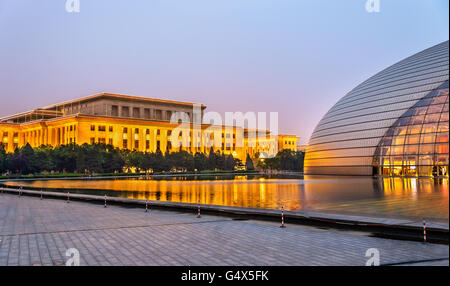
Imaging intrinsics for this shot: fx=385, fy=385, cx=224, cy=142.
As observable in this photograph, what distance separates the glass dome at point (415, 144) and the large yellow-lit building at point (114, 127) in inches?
2947

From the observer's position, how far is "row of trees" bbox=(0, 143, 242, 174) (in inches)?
2980

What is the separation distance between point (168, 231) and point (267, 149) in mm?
159516

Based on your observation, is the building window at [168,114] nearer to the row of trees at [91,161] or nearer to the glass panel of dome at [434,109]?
→ the row of trees at [91,161]

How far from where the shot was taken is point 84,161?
81.5 metres

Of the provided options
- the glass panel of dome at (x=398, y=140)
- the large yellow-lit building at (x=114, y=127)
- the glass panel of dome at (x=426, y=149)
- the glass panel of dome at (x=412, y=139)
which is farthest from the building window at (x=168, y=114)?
the glass panel of dome at (x=426, y=149)

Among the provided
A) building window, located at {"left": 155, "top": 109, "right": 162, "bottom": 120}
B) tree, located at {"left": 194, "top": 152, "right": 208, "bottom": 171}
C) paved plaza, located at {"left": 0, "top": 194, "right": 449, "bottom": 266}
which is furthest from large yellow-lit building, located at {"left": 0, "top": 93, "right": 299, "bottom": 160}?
paved plaza, located at {"left": 0, "top": 194, "right": 449, "bottom": 266}

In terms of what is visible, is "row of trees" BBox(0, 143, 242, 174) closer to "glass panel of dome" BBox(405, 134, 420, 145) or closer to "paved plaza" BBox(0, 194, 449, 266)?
"glass panel of dome" BBox(405, 134, 420, 145)

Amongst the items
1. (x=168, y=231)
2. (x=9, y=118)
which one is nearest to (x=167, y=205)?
(x=168, y=231)

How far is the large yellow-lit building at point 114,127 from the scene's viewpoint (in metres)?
125

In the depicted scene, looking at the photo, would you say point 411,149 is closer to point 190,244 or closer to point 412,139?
point 412,139

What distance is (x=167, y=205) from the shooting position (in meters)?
19.2

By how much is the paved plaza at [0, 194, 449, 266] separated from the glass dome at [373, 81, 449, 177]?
40.1 metres

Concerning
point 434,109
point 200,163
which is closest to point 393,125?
point 434,109
